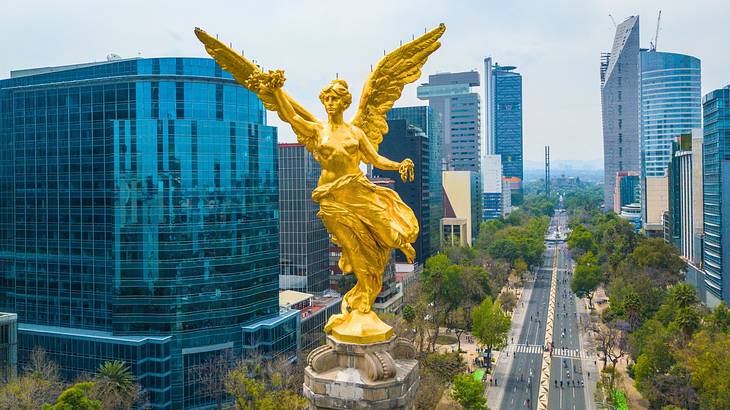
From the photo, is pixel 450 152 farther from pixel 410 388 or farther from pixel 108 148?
pixel 410 388

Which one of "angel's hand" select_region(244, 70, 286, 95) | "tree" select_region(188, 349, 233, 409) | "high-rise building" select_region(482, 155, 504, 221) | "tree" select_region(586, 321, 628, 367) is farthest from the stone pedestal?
"high-rise building" select_region(482, 155, 504, 221)

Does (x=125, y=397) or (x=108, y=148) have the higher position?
(x=108, y=148)

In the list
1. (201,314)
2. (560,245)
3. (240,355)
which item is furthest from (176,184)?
(560,245)

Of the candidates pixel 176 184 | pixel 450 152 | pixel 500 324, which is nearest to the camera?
pixel 176 184

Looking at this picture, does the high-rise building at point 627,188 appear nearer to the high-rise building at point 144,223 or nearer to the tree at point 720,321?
the tree at point 720,321

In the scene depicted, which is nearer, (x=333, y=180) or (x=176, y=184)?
(x=333, y=180)

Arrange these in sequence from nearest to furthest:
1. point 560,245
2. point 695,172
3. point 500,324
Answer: point 500,324 → point 695,172 → point 560,245

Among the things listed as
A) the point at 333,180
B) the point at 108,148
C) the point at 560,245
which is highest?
the point at 108,148

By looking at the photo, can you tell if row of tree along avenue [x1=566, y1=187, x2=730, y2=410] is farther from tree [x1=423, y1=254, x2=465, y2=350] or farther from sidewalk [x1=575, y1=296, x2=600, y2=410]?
tree [x1=423, y1=254, x2=465, y2=350]
